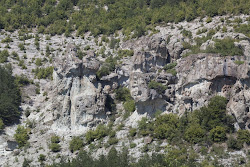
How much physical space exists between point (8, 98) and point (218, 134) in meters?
33.0

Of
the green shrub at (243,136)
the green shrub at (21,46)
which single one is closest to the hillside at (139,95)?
the green shrub at (243,136)

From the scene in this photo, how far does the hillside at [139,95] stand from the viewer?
2219 inches

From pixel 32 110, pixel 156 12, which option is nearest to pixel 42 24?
pixel 156 12

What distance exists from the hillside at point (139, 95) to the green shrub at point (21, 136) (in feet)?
0.47

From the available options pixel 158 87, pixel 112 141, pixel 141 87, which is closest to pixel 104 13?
pixel 141 87

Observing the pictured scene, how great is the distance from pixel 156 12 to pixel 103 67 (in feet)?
91.2

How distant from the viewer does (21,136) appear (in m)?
66.1

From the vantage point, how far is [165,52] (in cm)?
7144

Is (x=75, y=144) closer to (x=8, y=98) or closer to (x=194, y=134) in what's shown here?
(x=194, y=134)

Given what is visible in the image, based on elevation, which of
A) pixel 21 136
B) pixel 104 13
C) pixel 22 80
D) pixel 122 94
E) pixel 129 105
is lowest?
pixel 21 136

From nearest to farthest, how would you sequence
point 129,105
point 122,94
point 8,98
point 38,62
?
point 129,105
point 122,94
point 8,98
point 38,62

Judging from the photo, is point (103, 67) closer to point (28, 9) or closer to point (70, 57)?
point (70, 57)

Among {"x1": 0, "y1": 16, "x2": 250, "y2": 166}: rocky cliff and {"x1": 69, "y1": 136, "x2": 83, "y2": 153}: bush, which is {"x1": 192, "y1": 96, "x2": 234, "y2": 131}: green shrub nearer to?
{"x1": 0, "y1": 16, "x2": 250, "y2": 166}: rocky cliff

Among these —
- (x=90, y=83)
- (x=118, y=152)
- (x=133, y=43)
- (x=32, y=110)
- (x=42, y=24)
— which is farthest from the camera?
(x=42, y=24)
